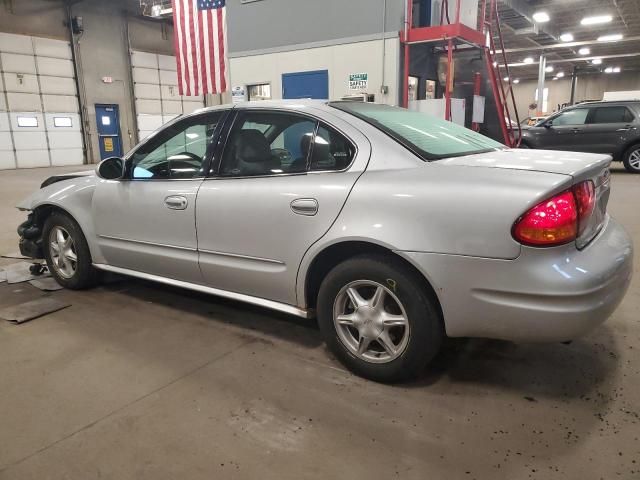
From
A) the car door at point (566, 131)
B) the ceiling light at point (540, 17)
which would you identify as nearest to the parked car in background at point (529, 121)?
the car door at point (566, 131)

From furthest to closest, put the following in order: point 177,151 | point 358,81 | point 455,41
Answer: point 455,41
point 358,81
point 177,151

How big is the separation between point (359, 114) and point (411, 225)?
826 millimetres

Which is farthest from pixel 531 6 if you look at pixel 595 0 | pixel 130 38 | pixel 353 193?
pixel 353 193

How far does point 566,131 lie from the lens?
1098 cm

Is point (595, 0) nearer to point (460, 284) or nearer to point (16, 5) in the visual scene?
point (460, 284)

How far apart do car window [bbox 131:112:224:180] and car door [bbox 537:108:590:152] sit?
9974 mm

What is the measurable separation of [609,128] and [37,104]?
17.1m

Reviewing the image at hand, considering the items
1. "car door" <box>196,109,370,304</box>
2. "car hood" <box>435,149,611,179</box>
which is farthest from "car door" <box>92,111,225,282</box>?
"car hood" <box>435,149,611,179</box>

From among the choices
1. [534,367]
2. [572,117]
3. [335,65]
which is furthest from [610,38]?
[534,367]

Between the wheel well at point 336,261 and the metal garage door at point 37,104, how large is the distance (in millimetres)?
16930

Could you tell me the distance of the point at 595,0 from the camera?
14.9 metres

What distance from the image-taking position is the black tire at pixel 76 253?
3598 mm

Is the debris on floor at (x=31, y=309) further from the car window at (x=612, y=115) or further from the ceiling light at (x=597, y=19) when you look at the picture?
the ceiling light at (x=597, y=19)

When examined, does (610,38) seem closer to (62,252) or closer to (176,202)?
(176,202)
